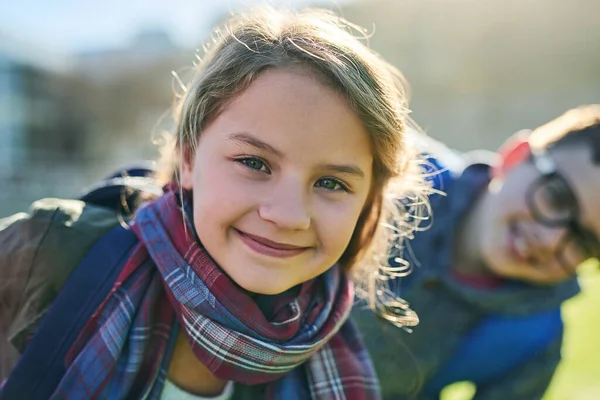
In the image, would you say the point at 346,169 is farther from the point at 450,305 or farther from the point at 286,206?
the point at 450,305

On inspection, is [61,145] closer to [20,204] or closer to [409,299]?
[20,204]

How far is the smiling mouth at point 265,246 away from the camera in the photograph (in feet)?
4.46

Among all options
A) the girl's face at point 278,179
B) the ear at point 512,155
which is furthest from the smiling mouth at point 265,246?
the ear at point 512,155

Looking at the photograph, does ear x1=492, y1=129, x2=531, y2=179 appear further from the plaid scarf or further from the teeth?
the plaid scarf

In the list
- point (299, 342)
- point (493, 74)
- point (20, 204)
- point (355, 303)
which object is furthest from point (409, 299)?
point (493, 74)

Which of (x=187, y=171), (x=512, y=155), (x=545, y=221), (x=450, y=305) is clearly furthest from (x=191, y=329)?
(x=512, y=155)

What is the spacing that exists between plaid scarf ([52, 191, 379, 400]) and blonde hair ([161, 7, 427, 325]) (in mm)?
221

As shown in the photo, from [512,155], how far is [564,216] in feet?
1.38

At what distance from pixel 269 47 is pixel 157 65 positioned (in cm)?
2187

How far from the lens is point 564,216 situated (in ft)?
7.17

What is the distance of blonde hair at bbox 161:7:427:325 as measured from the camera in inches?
53.2

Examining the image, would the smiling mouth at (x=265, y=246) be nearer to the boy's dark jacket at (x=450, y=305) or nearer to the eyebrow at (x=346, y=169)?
the eyebrow at (x=346, y=169)

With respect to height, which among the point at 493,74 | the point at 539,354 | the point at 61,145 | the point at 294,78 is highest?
the point at 493,74

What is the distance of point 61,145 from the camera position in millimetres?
22453
